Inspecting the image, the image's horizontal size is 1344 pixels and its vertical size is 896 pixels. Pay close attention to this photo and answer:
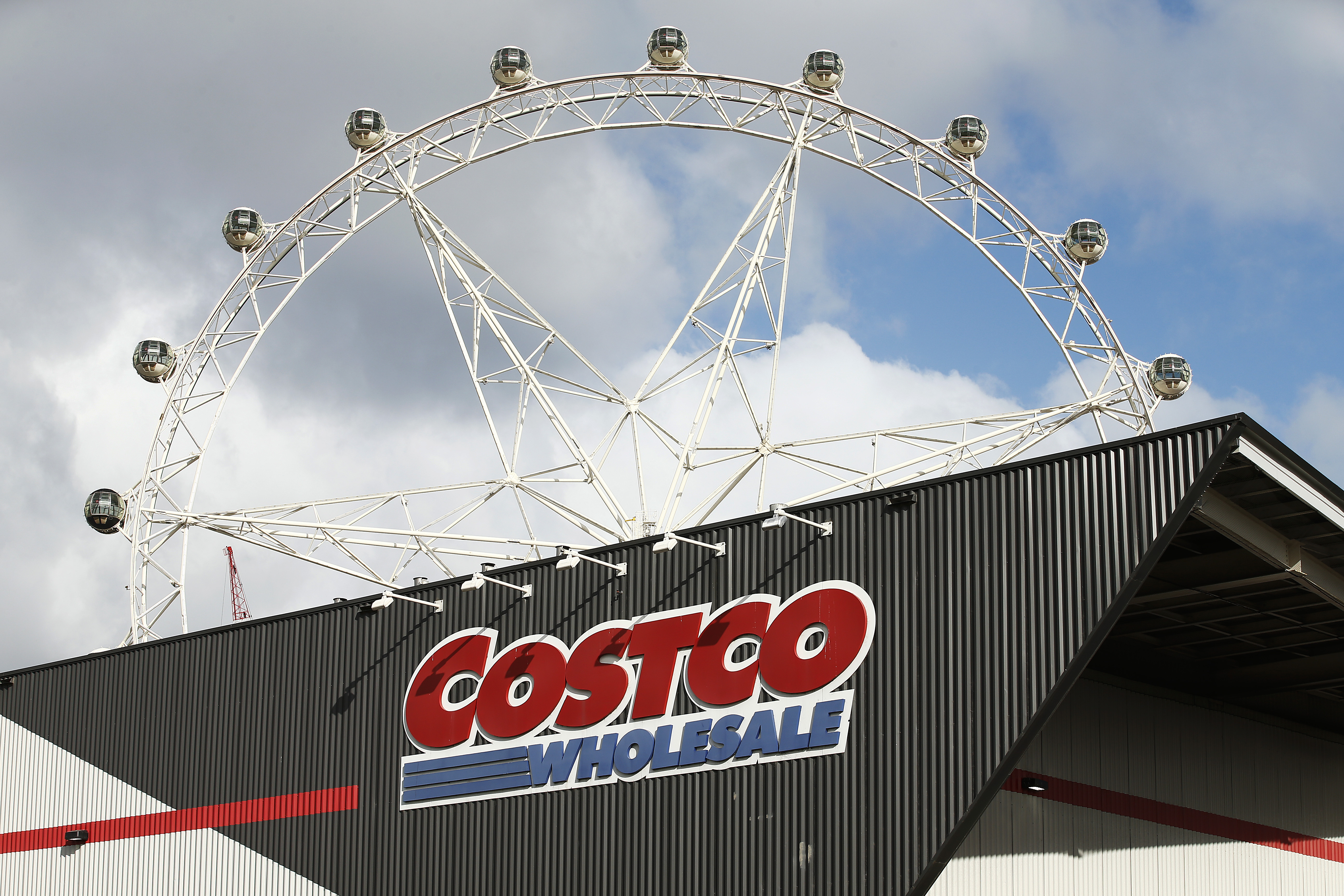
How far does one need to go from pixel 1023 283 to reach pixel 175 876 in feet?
73.5

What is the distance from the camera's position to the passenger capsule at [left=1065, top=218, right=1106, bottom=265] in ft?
120

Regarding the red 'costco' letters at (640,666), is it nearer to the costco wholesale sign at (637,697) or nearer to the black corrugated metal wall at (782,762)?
the costco wholesale sign at (637,697)

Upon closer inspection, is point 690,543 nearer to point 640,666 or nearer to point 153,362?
point 640,666

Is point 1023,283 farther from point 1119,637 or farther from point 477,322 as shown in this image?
point 477,322

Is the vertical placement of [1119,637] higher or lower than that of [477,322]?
lower

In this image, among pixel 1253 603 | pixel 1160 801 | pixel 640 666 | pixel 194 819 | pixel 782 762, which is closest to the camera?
pixel 782 762

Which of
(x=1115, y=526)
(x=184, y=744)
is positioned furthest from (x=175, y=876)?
(x=1115, y=526)

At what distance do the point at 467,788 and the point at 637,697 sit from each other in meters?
3.68

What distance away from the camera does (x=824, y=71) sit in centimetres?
3512

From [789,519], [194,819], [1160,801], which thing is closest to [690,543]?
[789,519]

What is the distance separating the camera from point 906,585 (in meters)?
22.3

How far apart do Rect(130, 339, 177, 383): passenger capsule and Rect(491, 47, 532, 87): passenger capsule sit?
1125cm

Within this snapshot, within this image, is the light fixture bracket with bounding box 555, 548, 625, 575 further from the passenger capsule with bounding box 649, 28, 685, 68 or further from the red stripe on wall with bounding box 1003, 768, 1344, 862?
the passenger capsule with bounding box 649, 28, 685, 68

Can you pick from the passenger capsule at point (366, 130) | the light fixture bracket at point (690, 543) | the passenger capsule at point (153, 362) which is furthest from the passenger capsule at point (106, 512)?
the light fixture bracket at point (690, 543)
